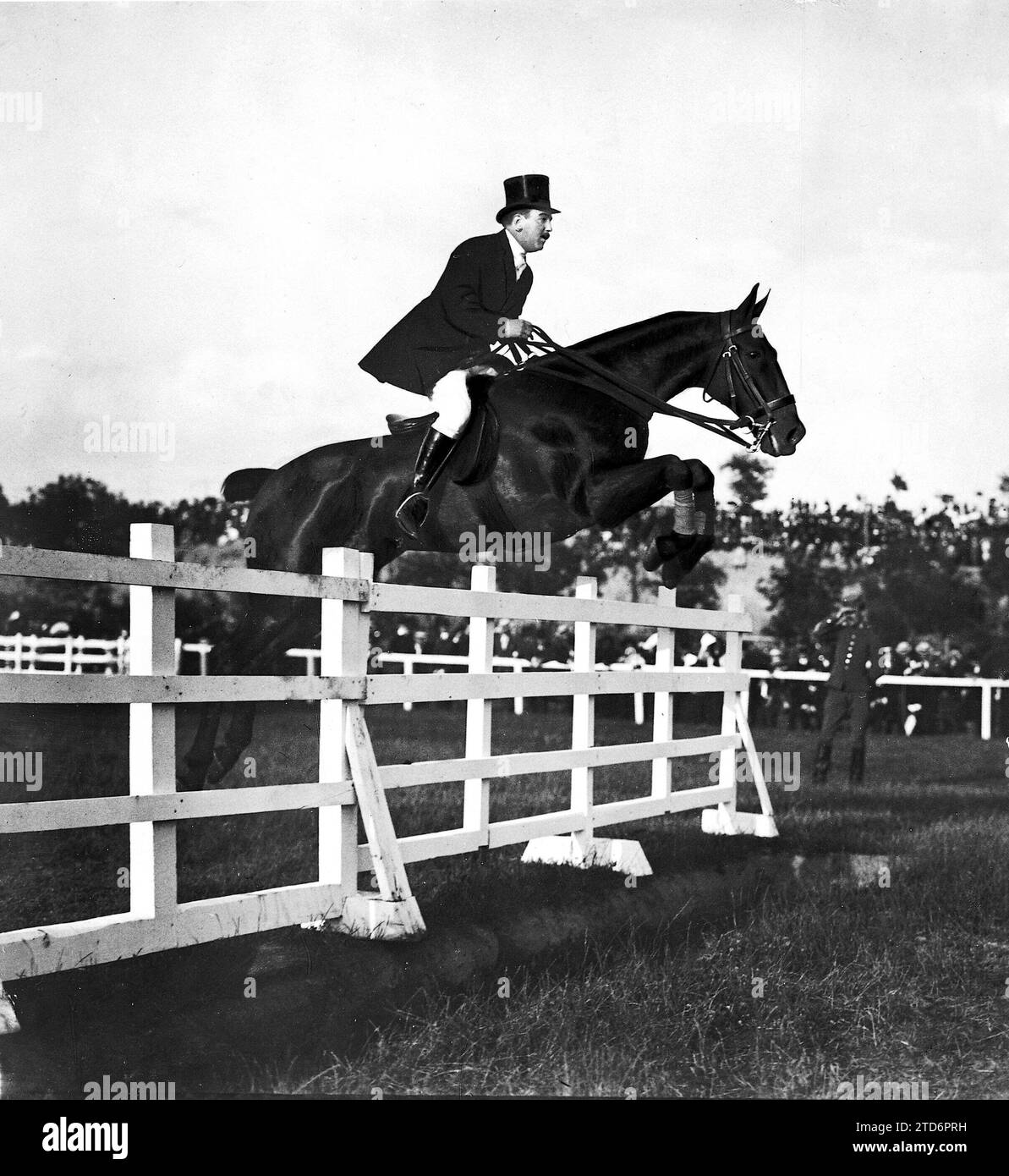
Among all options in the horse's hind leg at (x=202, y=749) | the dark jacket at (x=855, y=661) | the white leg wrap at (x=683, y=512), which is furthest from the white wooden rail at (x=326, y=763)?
the dark jacket at (x=855, y=661)

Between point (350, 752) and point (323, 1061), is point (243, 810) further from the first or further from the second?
point (323, 1061)

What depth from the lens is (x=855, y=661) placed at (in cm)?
1197

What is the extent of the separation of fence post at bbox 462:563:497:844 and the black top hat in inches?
59.1

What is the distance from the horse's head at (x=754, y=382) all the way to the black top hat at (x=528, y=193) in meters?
1.02

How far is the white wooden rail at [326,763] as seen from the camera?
11.5 feet

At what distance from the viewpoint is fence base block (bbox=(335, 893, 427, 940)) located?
4.32 m

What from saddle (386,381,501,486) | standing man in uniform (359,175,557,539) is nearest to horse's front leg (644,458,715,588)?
saddle (386,381,501,486)

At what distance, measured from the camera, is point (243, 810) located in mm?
4047

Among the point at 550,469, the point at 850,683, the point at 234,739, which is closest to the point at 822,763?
the point at 850,683

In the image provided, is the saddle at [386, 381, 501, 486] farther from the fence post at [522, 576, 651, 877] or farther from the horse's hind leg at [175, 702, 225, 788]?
the horse's hind leg at [175, 702, 225, 788]

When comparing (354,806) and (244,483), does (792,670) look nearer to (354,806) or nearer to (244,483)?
(244,483)

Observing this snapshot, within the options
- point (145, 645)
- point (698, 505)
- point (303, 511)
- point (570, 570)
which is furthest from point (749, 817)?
point (570, 570)

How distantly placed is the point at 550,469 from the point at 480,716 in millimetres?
1117

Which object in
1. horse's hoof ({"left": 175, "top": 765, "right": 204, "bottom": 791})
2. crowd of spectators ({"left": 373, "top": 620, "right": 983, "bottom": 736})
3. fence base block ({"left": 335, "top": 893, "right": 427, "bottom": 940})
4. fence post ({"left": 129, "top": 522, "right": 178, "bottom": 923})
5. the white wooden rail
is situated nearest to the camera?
the white wooden rail
